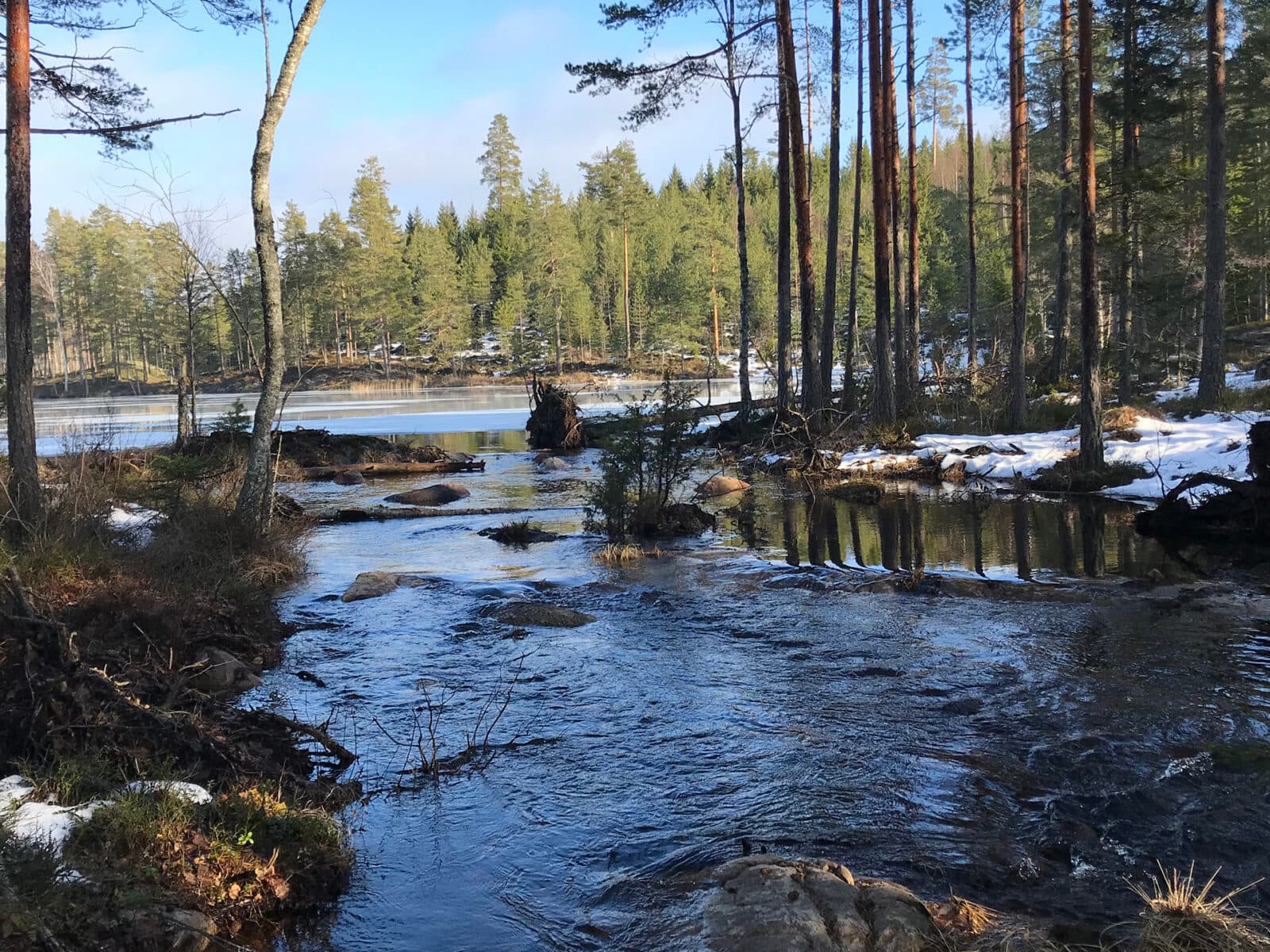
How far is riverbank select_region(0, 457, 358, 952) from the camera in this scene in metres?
3.56

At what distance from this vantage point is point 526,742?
5.95 m

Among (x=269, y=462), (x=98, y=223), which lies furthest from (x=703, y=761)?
(x=98, y=223)

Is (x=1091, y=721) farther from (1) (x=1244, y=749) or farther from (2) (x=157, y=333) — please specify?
(2) (x=157, y=333)

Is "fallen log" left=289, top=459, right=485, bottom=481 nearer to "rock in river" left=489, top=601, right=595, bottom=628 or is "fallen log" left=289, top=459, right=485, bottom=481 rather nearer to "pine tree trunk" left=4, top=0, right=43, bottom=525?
"pine tree trunk" left=4, top=0, right=43, bottom=525

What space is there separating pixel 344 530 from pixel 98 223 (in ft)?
333

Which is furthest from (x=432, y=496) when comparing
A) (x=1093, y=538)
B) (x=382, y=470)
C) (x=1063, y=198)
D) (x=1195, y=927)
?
(x=1063, y=198)

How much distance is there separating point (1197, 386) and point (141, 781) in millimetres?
29196

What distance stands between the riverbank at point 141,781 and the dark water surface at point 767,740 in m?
0.35

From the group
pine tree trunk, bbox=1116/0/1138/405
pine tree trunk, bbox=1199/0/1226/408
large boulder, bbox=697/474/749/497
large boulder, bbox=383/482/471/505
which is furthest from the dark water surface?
pine tree trunk, bbox=1116/0/1138/405

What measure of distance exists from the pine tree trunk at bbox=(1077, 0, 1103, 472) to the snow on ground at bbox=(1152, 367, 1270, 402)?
9931mm

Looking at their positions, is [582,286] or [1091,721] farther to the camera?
[582,286]

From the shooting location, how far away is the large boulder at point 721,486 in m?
17.6

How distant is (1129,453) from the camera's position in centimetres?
1655

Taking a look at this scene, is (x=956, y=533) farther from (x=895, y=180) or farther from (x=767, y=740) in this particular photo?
(x=895, y=180)
